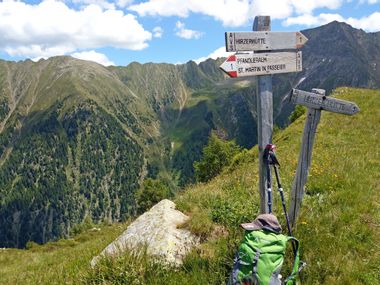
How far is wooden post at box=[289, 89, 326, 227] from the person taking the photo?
8430mm

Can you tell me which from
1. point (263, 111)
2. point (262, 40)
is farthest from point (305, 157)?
point (262, 40)

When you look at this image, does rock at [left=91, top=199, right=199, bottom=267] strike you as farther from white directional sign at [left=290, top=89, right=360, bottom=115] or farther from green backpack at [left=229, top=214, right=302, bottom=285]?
white directional sign at [left=290, top=89, right=360, bottom=115]

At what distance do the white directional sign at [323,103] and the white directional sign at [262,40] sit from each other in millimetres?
1047

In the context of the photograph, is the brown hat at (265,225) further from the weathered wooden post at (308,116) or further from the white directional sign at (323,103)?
the white directional sign at (323,103)

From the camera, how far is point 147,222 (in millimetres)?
10602

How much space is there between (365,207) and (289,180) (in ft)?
13.1

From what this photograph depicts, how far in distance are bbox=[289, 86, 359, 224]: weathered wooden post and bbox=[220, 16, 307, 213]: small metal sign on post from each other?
63 cm

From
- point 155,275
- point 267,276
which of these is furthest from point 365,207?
point 155,275

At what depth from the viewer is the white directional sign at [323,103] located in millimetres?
8219

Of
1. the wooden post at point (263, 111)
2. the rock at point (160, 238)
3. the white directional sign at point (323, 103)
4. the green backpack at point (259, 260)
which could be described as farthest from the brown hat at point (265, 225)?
the white directional sign at point (323, 103)

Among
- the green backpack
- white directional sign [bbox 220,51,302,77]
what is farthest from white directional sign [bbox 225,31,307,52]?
the green backpack

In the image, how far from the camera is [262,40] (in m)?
7.91

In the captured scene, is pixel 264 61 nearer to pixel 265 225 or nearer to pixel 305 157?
pixel 305 157

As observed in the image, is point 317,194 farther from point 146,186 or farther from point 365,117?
point 146,186
